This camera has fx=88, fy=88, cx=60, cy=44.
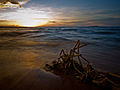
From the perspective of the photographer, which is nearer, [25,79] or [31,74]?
[25,79]

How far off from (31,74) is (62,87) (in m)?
0.80

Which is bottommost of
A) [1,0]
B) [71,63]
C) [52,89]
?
[52,89]

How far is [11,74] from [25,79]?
418mm

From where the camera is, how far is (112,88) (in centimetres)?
143

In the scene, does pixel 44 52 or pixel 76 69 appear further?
pixel 44 52

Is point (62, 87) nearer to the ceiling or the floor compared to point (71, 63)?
nearer to the floor

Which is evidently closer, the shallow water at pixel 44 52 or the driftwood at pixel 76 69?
the driftwood at pixel 76 69

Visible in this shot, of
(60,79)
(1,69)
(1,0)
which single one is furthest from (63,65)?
(1,0)

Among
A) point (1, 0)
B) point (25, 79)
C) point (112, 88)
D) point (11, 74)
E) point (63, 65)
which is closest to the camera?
point (112, 88)

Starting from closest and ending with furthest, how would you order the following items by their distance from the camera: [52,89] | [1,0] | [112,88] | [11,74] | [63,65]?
[112,88] → [52,89] → [11,74] → [63,65] → [1,0]

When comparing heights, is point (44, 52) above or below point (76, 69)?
below

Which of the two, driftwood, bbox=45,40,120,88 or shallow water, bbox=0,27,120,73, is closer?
driftwood, bbox=45,40,120,88

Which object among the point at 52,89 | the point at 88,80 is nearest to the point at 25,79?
the point at 52,89

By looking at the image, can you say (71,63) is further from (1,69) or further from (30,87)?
(1,69)
